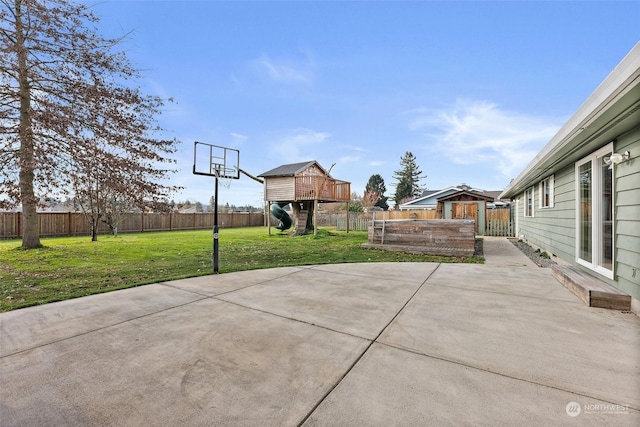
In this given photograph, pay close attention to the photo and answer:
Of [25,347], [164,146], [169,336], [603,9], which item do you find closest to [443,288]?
[169,336]

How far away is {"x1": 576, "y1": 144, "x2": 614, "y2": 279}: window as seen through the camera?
4242 mm

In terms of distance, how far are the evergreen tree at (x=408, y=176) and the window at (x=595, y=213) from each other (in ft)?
148

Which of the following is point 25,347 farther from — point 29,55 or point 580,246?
point 29,55

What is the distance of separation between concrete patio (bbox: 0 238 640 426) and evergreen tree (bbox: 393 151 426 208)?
4757cm

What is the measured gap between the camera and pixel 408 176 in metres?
51.0

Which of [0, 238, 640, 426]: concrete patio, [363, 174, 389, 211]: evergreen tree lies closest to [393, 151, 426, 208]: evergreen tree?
[363, 174, 389, 211]: evergreen tree

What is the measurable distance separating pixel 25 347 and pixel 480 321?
4302 mm

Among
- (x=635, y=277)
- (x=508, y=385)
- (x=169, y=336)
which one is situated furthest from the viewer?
(x=635, y=277)

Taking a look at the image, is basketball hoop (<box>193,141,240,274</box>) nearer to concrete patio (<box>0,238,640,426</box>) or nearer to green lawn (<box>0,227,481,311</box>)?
green lawn (<box>0,227,481,311</box>)

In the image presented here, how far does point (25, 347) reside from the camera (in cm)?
251

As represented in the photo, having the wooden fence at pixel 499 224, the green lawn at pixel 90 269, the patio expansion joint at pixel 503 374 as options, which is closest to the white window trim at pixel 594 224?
the green lawn at pixel 90 269

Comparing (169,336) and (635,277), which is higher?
(635,277)

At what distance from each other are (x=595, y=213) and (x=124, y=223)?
72.9 feet

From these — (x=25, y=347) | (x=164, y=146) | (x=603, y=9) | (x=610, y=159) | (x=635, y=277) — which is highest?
(x=603, y=9)
